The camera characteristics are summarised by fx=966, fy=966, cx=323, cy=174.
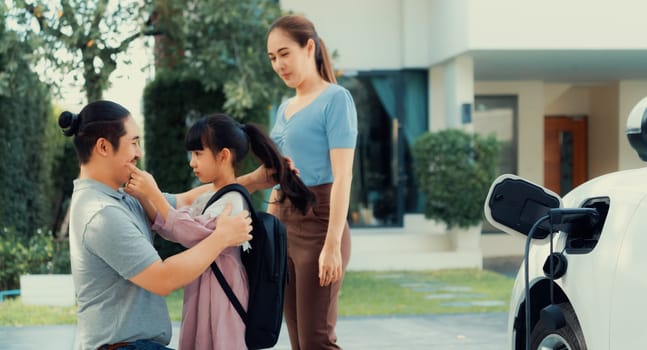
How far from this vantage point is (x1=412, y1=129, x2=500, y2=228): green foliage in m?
12.8

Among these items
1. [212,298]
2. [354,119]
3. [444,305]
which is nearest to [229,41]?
[444,305]

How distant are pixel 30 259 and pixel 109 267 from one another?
751 cm

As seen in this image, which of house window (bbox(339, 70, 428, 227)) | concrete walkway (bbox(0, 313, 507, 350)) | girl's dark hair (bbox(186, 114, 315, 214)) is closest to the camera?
girl's dark hair (bbox(186, 114, 315, 214))

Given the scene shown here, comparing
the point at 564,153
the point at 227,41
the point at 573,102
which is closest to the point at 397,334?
the point at 227,41

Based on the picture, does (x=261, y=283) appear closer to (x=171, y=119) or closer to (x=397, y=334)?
(x=397, y=334)

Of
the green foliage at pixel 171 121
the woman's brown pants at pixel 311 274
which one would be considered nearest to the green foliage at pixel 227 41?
the green foliage at pixel 171 121

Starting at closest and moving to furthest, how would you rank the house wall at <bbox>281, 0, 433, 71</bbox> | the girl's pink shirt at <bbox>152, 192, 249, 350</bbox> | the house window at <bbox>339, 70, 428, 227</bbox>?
the girl's pink shirt at <bbox>152, 192, 249, 350</bbox>, the house wall at <bbox>281, 0, 433, 71</bbox>, the house window at <bbox>339, 70, 428, 227</bbox>

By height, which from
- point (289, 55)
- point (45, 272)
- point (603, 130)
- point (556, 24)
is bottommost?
point (45, 272)

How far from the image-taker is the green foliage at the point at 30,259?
985 centimetres

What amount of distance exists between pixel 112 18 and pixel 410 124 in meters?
6.10

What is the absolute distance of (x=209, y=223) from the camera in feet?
10.2

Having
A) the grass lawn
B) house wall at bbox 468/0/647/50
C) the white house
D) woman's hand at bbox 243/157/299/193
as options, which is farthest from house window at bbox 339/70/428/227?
woman's hand at bbox 243/157/299/193

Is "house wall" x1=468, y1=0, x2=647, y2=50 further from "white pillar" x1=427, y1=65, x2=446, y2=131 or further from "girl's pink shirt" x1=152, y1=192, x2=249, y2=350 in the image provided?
"girl's pink shirt" x1=152, y1=192, x2=249, y2=350

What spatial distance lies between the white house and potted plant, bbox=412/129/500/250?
0.46 metres
